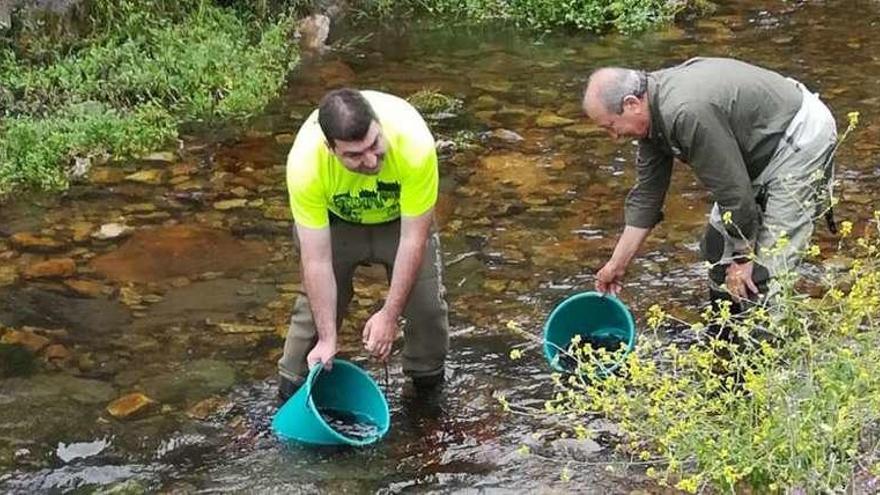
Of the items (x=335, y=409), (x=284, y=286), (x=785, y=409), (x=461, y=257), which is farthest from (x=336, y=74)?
(x=785, y=409)

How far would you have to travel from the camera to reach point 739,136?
14.7 feet

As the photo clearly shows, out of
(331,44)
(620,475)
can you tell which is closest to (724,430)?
(620,475)

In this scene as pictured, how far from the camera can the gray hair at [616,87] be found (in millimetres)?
4297

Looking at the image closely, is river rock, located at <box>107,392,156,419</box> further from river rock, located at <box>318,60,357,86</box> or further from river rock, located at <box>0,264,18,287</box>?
river rock, located at <box>318,60,357,86</box>

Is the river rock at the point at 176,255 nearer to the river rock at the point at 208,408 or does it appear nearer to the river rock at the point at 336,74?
the river rock at the point at 208,408

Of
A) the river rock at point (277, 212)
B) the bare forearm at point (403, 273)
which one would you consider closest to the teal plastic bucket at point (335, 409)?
the bare forearm at point (403, 273)

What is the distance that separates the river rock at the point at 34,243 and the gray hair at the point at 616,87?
3.62 metres

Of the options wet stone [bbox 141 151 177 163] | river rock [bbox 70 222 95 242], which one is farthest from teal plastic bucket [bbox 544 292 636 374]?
wet stone [bbox 141 151 177 163]

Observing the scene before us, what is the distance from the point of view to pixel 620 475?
427 centimetres

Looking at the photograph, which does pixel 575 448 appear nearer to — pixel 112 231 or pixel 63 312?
pixel 63 312

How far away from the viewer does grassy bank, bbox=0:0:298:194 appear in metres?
7.69

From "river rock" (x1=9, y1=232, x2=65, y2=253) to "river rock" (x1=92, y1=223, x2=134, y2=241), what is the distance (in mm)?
227

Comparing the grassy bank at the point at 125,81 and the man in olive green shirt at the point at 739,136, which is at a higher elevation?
the man in olive green shirt at the point at 739,136

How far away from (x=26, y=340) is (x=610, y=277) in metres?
2.80
